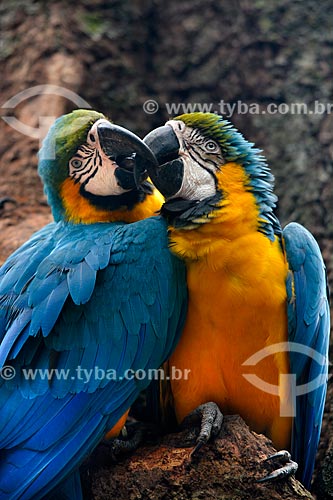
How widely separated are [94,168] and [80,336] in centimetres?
78

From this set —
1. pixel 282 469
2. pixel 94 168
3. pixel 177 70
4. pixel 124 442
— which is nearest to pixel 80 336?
pixel 124 442

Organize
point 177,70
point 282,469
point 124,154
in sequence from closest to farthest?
point 282,469 < point 124,154 < point 177,70

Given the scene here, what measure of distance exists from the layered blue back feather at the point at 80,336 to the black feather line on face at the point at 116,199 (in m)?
0.27

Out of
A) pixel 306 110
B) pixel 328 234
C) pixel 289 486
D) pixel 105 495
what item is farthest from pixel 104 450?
pixel 306 110

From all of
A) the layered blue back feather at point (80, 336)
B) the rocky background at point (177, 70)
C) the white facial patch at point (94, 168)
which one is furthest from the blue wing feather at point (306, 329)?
the rocky background at point (177, 70)

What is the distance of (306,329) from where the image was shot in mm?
2717

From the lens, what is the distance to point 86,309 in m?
2.63

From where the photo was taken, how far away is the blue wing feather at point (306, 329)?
107 inches

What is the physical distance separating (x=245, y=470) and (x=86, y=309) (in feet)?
2.73

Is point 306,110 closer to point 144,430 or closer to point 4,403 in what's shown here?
point 144,430

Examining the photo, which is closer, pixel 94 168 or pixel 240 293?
pixel 240 293

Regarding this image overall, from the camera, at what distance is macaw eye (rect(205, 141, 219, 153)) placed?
2.81 metres

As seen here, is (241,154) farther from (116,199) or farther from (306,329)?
(306,329)

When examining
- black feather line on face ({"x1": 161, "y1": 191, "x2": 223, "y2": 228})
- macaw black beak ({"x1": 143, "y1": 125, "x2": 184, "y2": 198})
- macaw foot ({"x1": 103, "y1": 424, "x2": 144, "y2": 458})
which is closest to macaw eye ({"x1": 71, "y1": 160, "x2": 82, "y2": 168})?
macaw black beak ({"x1": 143, "y1": 125, "x2": 184, "y2": 198})
